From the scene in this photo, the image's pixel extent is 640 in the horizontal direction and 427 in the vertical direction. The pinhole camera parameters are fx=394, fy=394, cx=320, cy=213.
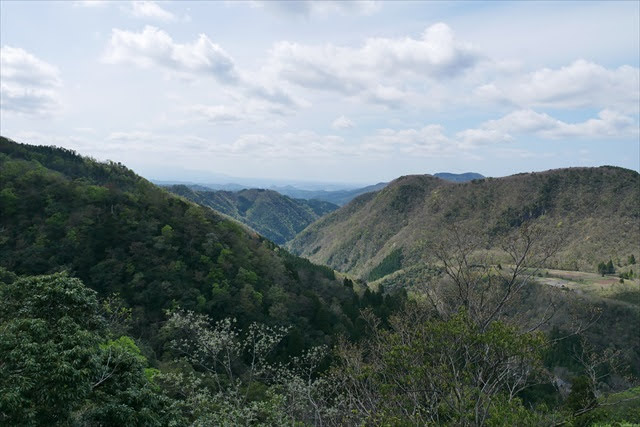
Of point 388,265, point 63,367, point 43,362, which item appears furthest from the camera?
point 388,265

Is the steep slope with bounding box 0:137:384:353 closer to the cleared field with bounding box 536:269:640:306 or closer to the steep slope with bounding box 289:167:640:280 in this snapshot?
the cleared field with bounding box 536:269:640:306

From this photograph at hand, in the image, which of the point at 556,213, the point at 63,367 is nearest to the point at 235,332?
the point at 63,367

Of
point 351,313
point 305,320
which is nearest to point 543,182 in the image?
point 351,313

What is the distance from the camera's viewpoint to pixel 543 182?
181125 millimetres

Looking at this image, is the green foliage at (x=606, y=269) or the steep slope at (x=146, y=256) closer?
the steep slope at (x=146, y=256)

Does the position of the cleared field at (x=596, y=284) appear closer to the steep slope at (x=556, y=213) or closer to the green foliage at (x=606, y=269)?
the green foliage at (x=606, y=269)

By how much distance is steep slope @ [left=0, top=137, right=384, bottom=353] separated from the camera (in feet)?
154

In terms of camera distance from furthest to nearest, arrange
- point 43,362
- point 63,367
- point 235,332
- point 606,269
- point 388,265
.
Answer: point 388,265
point 606,269
point 235,332
point 43,362
point 63,367

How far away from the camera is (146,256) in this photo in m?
51.0

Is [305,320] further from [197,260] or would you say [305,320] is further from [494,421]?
[494,421]

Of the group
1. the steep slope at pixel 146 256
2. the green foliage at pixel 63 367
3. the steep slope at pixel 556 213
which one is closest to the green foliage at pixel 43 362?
the green foliage at pixel 63 367

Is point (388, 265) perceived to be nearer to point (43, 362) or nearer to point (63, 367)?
point (43, 362)

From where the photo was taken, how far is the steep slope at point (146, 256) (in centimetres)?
4703

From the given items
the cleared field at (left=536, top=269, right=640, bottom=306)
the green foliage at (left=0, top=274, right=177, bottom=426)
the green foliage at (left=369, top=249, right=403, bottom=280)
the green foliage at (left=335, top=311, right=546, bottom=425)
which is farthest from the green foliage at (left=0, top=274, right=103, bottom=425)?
the green foliage at (left=369, top=249, right=403, bottom=280)
